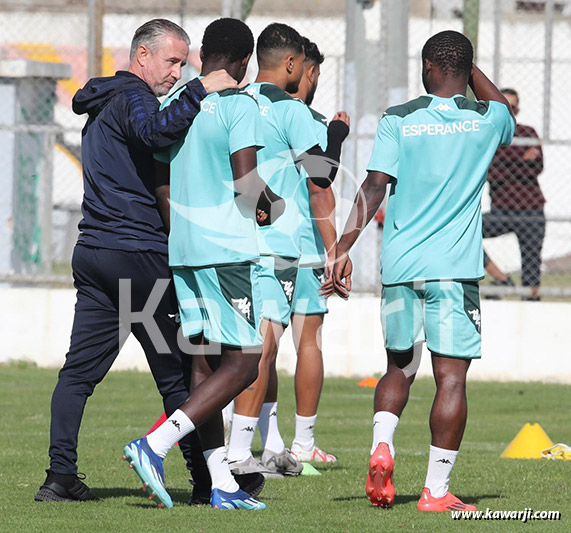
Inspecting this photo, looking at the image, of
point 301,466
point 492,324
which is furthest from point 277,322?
point 492,324

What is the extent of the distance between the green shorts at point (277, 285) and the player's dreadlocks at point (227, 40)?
4.72 feet

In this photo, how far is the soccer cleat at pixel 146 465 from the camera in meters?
5.27

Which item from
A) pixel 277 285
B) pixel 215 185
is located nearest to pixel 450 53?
pixel 215 185

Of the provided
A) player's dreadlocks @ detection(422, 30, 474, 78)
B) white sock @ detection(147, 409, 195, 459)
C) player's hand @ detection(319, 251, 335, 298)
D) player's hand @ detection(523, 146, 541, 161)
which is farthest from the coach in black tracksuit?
player's hand @ detection(523, 146, 541, 161)

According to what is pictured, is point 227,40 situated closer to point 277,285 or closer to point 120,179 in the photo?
point 120,179

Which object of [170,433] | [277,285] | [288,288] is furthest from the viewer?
[288,288]

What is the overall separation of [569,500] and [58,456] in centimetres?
241

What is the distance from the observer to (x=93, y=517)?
5441 millimetres

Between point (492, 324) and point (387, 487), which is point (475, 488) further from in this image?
point (492, 324)

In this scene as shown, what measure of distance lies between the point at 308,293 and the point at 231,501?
2.41 m

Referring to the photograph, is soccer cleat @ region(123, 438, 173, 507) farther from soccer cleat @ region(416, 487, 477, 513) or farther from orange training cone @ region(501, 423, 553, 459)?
orange training cone @ region(501, 423, 553, 459)

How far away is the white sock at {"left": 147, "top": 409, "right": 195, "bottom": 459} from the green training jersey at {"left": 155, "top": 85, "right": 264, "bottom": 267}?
0.67 metres

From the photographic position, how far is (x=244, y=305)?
218 inches

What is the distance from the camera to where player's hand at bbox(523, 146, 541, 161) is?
1319cm
